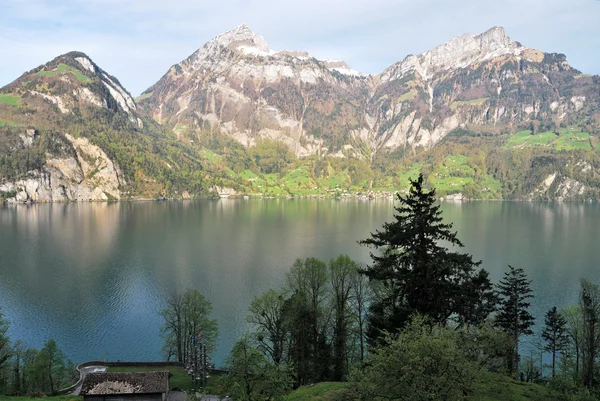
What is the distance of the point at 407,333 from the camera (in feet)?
56.8

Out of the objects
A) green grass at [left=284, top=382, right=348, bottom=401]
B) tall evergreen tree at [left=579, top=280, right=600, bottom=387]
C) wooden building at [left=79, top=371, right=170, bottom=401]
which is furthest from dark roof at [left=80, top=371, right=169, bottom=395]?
tall evergreen tree at [left=579, top=280, right=600, bottom=387]

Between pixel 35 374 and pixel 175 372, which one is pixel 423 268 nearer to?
pixel 175 372

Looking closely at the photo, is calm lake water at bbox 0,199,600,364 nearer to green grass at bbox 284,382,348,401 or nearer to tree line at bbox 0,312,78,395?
tree line at bbox 0,312,78,395

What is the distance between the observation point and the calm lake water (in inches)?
2231

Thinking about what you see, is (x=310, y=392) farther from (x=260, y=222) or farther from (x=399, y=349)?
(x=260, y=222)

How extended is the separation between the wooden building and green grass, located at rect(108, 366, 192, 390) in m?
4.14

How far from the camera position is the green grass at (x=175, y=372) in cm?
3903

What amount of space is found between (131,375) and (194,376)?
18.4 feet

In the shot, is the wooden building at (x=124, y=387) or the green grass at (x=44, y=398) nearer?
the green grass at (x=44, y=398)

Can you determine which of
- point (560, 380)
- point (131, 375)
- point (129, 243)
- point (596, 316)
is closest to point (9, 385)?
point (131, 375)

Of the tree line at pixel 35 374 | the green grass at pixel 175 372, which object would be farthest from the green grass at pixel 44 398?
the green grass at pixel 175 372

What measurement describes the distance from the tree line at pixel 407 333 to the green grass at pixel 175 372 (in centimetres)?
370

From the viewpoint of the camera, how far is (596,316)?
36.3 meters

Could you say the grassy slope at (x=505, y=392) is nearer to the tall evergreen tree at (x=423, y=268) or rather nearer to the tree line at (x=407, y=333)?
the tree line at (x=407, y=333)
